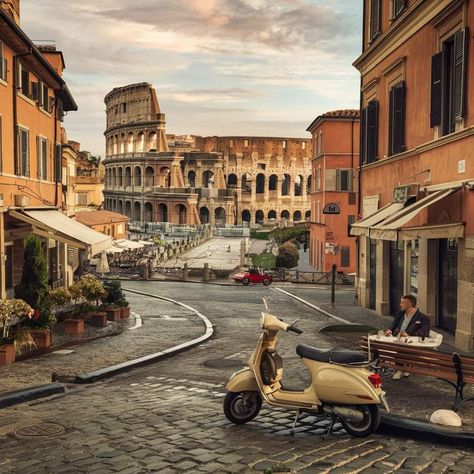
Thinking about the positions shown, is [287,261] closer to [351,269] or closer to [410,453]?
[351,269]

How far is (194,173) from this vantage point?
397ft

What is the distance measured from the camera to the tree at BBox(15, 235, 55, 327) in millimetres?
14853

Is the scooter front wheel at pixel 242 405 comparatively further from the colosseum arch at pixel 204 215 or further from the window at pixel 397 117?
the colosseum arch at pixel 204 215

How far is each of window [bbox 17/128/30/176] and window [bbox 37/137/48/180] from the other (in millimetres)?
1724

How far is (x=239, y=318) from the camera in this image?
21.0m

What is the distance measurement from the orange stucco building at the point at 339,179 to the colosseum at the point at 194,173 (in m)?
60.5

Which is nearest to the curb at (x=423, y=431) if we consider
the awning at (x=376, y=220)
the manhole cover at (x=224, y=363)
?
the manhole cover at (x=224, y=363)

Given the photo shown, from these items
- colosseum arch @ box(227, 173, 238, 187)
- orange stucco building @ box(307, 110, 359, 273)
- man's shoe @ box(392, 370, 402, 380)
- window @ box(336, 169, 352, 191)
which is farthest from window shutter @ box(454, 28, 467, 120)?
colosseum arch @ box(227, 173, 238, 187)

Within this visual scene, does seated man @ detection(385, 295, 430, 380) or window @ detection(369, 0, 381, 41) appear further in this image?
window @ detection(369, 0, 381, 41)

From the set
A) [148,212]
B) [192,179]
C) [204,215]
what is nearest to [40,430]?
[148,212]

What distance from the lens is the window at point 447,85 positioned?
1439 centimetres

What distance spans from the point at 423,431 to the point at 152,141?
373 feet

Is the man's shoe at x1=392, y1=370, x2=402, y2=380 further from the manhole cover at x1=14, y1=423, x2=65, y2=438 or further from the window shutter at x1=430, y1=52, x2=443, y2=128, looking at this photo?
the window shutter at x1=430, y1=52, x2=443, y2=128

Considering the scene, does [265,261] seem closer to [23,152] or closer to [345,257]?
[345,257]
